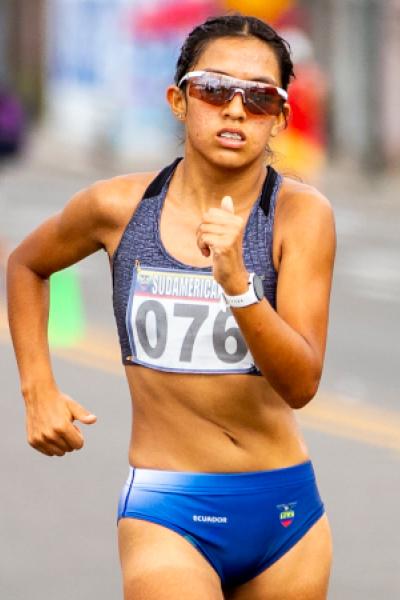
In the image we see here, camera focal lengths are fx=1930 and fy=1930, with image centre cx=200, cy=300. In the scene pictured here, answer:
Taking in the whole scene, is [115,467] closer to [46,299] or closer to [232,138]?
[46,299]

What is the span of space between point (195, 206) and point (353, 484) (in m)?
5.20

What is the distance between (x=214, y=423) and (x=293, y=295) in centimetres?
39

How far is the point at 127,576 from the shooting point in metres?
4.48

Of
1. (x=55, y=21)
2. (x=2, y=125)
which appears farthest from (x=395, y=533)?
(x=55, y=21)

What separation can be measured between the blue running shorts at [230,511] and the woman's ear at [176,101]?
89 centimetres

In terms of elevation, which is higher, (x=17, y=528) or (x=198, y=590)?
(x=198, y=590)

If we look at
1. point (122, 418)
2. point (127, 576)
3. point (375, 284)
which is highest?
point (127, 576)

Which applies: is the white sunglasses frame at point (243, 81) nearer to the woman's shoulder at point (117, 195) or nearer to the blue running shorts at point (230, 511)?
the woman's shoulder at point (117, 195)

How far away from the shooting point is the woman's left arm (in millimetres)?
4086

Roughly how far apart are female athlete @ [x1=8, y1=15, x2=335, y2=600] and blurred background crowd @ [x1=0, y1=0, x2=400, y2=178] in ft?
91.1

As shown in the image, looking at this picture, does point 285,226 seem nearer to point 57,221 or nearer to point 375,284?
point 57,221

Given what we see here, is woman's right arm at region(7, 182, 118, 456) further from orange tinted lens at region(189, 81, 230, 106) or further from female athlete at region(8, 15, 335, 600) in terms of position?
orange tinted lens at region(189, 81, 230, 106)

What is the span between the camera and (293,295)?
4402 mm

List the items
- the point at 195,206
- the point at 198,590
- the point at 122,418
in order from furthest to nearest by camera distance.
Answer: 1. the point at 122,418
2. the point at 195,206
3. the point at 198,590
